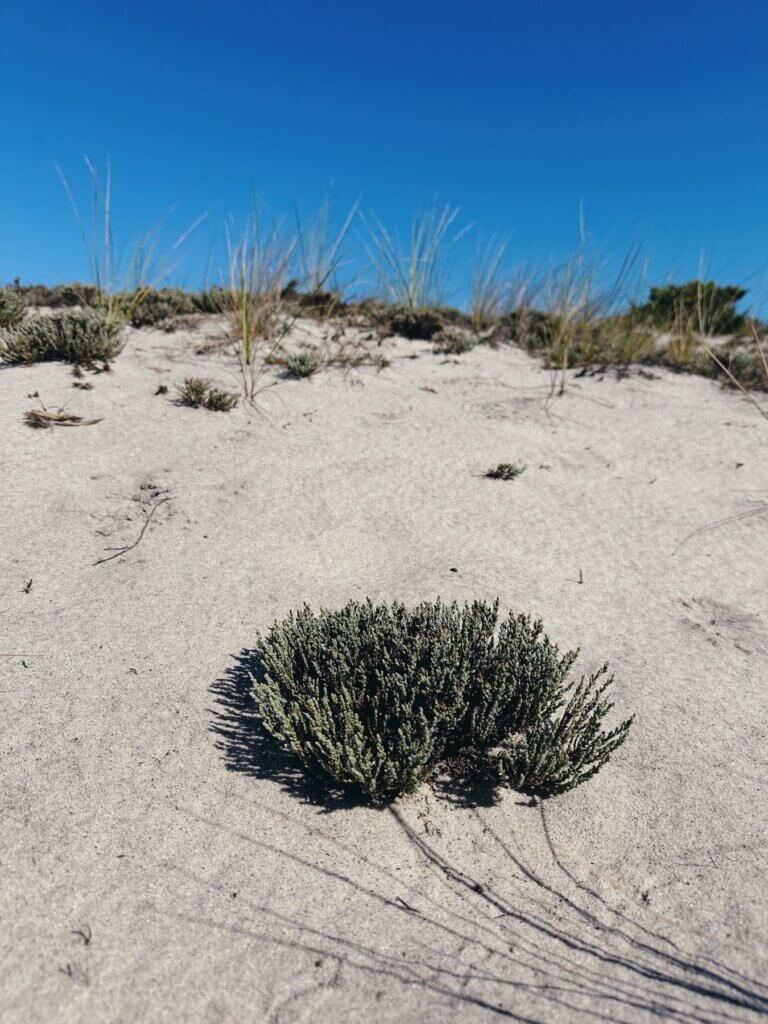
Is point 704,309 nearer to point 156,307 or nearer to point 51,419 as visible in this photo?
point 156,307

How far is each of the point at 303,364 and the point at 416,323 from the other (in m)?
2.59

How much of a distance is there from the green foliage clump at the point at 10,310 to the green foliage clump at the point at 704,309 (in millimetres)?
9187

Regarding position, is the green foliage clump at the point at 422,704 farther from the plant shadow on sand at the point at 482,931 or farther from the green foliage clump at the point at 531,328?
the green foliage clump at the point at 531,328

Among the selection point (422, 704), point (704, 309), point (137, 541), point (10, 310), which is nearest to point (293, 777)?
point (422, 704)

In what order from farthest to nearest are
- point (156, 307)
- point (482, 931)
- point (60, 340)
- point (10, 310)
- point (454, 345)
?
point (454, 345)
point (156, 307)
point (10, 310)
point (60, 340)
point (482, 931)

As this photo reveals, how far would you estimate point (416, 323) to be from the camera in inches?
365

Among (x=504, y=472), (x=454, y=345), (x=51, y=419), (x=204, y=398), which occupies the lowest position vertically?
(x=504, y=472)

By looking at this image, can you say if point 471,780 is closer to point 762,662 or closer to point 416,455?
point 762,662

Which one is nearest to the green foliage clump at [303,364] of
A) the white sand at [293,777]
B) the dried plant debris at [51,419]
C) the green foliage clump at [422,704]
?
the white sand at [293,777]

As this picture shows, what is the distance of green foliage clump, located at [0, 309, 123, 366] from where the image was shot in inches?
258

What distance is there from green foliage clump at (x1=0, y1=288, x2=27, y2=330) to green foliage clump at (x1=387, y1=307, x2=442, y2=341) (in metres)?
4.71

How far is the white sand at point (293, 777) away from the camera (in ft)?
6.39

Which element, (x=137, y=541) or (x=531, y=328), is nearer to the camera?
(x=137, y=541)

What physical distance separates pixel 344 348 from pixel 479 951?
7376mm
